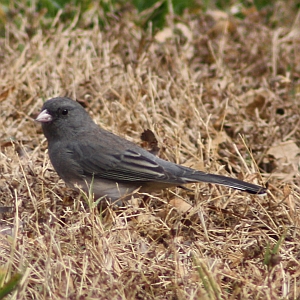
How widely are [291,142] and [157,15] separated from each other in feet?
6.29

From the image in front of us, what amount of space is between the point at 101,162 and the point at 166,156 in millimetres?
472

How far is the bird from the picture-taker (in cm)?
320

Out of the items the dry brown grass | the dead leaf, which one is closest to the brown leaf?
the dry brown grass

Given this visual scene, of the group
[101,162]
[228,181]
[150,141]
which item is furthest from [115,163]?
[228,181]

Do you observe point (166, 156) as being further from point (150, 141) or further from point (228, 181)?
point (228, 181)

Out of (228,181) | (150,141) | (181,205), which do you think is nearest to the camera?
(228,181)

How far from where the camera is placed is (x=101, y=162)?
331 centimetres

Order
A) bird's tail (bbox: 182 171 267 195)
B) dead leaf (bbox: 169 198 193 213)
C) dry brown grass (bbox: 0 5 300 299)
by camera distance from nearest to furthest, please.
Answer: dry brown grass (bbox: 0 5 300 299) → bird's tail (bbox: 182 171 267 195) → dead leaf (bbox: 169 198 193 213)

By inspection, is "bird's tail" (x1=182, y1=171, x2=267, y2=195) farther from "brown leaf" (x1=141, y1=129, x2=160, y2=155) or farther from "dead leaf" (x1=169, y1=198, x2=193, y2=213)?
"brown leaf" (x1=141, y1=129, x2=160, y2=155)

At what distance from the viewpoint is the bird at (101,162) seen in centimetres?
320

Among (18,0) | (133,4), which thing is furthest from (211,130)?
(18,0)

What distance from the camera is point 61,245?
2.65 meters

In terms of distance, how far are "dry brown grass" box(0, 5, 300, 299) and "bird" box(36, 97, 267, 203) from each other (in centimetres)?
11

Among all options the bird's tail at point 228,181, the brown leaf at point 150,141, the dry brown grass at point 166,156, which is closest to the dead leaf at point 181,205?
the dry brown grass at point 166,156
